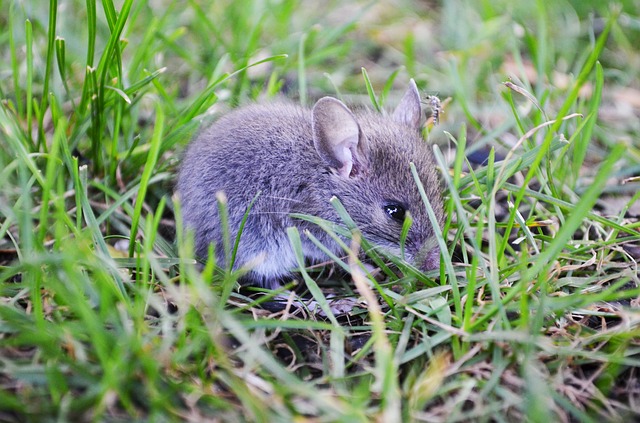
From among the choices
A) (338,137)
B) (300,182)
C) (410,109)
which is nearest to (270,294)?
(300,182)

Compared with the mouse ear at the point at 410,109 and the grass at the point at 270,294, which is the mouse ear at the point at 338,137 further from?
the mouse ear at the point at 410,109

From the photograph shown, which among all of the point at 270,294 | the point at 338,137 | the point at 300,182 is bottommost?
the point at 270,294

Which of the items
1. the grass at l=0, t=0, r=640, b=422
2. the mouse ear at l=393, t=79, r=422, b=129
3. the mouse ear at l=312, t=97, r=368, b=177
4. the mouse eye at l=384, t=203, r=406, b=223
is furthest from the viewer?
the mouse ear at l=393, t=79, r=422, b=129

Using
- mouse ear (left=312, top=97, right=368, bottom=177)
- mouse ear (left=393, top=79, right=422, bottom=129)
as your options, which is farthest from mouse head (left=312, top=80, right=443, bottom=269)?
mouse ear (left=393, top=79, right=422, bottom=129)

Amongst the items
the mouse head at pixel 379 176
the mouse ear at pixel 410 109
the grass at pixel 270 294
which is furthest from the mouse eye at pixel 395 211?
the mouse ear at pixel 410 109

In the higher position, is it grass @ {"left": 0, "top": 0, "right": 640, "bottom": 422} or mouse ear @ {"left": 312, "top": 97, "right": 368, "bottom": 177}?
mouse ear @ {"left": 312, "top": 97, "right": 368, "bottom": 177}

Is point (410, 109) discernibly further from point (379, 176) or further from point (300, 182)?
point (300, 182)

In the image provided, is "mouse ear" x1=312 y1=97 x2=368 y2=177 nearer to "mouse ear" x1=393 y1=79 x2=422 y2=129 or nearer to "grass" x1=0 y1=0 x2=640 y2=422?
"grass" x1=0 y1=0 x2=640 y2=422
